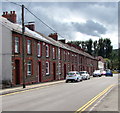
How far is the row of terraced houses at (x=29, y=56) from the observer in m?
22.7

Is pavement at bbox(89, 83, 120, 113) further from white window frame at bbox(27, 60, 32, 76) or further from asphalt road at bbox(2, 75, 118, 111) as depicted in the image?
white window frame at bbox(27, 60, 32, 76)

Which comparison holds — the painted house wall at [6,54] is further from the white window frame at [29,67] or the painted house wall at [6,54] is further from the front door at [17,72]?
the white window frame at [29,67]

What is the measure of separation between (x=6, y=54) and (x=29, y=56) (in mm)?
3978

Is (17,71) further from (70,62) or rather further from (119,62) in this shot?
(119,62)

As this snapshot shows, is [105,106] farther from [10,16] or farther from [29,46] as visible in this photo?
[10,16]

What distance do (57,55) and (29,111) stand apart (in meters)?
28.5

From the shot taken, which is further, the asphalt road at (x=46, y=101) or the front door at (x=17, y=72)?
the front door at (x=17, y=72)

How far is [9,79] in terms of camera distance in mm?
22266

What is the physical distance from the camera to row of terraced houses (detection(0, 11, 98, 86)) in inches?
893

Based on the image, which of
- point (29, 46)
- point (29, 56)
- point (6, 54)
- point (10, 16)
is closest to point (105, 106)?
point (6, 54)

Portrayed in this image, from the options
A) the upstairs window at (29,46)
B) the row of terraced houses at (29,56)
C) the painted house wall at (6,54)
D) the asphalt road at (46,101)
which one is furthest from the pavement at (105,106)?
the upstairs window at (29,46)

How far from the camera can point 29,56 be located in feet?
86.0

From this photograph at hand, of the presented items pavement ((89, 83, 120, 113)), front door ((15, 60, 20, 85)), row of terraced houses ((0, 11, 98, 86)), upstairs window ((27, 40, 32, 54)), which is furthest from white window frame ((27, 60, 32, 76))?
pavement ((89, 83, 120, 113))

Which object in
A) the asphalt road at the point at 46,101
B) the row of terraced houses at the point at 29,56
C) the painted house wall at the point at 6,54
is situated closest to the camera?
the asphalt road at the point at 46,101
